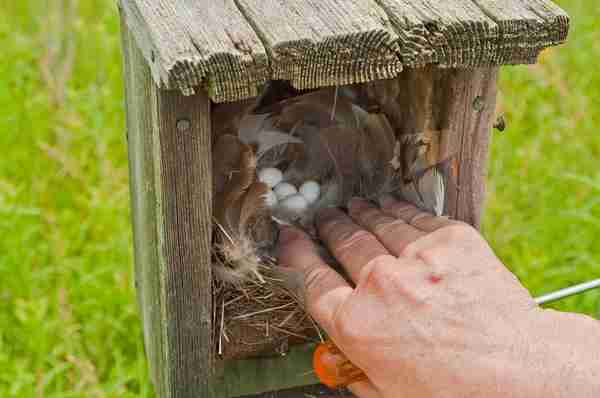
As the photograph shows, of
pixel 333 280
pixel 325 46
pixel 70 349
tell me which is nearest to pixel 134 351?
pixel 70 349

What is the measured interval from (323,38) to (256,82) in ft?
0.50

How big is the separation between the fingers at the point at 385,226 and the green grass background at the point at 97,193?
108cm

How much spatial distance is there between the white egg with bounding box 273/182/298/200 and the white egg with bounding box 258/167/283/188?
0.01m

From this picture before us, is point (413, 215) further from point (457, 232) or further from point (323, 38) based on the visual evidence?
point (323, 38)

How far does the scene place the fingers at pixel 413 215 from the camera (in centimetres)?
202

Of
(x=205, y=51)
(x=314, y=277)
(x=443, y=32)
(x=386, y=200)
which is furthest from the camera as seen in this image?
(x=386, y=200)

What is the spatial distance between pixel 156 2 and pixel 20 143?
2216 millimetres

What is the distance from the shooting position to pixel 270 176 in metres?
2.28

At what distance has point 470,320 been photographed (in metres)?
1.63

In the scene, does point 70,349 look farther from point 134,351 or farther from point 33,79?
point 33,79

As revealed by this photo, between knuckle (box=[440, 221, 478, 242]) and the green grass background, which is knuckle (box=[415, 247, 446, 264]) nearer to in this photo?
knuckle (box=[440, 221, 478, 242])

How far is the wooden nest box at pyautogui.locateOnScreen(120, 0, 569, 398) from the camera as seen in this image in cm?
168

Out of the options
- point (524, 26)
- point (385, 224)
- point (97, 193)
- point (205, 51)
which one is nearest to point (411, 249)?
point (385, 224)

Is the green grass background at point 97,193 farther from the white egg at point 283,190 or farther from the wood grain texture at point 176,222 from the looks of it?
the white egg at point 283,190
